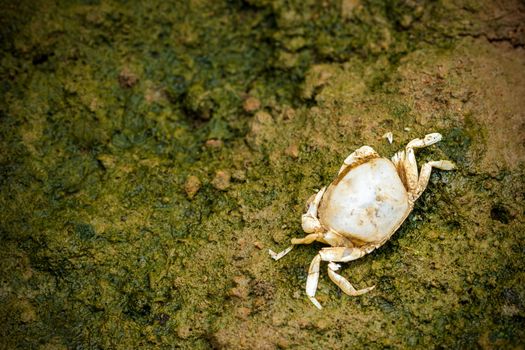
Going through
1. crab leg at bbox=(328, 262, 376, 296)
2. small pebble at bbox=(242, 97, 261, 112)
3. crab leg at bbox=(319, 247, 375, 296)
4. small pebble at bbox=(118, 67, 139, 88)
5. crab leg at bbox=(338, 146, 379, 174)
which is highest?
small pebble at bbox=(118, 67, 139, 88)

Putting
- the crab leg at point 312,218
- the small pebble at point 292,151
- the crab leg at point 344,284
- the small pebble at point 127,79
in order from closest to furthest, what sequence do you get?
the crab leg at point 344,284 < the crab leg at point 312,218 < the small pebble at point 292,151 < the small pebble at point 127,79

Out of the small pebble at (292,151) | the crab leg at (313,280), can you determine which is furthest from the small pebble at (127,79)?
the crab leg at (313,280)

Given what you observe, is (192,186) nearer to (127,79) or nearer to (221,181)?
(221,181)

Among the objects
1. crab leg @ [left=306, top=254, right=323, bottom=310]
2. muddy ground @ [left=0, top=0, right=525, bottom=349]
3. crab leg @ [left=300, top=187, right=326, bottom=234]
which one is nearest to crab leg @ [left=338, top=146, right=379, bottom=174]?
muddy ground @ [left=0, top=0, right=525, bottom=349]

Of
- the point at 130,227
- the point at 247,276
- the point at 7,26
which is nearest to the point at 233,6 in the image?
the point at 7,26

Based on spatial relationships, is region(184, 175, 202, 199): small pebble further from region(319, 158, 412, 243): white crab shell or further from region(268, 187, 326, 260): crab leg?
region(319, 158, 412, 243): white crab shell

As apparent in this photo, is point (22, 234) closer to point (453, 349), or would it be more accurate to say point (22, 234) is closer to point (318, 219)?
point (318, 219)

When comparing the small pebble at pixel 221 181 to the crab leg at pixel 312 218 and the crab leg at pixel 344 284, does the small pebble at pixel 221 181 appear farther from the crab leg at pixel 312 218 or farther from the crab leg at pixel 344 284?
the crab leg at pixel 344 284
